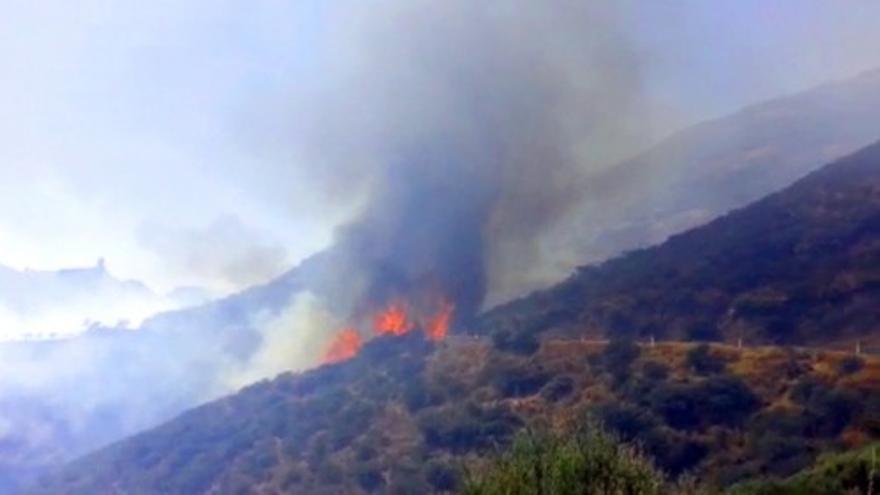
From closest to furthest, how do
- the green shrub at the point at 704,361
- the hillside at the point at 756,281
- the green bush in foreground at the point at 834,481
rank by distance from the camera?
the green bush in foreground at the point at 834,481 → the green shrub at the point at 704,361 → the hillside at the point at 756,281

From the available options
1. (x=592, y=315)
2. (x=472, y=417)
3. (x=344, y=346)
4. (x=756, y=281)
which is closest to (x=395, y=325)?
(x=344, y=346)

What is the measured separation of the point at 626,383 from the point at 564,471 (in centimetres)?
4797

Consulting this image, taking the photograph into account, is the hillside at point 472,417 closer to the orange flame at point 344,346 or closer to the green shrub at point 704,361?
the green shrub at point 704,361

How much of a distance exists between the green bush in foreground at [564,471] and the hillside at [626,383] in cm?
2868

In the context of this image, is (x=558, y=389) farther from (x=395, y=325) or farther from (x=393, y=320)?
(x=393, y=320)

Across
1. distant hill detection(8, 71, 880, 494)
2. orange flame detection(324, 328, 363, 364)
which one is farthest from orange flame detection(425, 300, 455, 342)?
orange flame detection(324, 328, 363, 364)

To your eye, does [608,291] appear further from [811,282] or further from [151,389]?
[151,389]

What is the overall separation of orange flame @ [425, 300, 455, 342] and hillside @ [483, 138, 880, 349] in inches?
232

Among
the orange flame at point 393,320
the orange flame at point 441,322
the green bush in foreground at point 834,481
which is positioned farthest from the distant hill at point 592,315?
the green bush in foreground at point 834,481

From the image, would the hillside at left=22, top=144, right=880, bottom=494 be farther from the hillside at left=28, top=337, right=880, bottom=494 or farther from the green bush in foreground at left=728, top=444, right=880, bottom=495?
the green bush in foreground at left=728, top=444, right=880, bottom=495

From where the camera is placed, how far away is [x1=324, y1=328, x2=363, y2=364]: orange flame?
122 metres

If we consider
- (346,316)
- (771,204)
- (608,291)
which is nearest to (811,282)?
(608,291)

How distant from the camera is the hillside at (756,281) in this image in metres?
82.0

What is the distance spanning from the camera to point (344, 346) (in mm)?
124062
